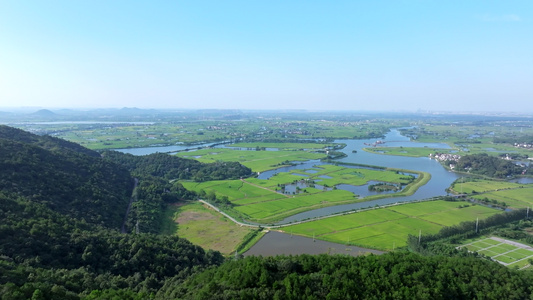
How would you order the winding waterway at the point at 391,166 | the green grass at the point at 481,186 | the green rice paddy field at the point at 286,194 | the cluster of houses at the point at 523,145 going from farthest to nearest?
the cluster of houses at the point at 523,145
the green grass at the point at 481,186
the winding waterway at the point at 391,166
the green rice paddy field at the point at 286,194

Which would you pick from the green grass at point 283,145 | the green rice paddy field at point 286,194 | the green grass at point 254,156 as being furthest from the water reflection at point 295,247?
the green grass at point 283,145

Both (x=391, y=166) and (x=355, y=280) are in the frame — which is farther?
(x=391, y=166)

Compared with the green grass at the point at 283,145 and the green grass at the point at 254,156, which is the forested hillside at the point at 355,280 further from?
the green grass at the point at 283,145

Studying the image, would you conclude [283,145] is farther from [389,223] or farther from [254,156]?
[389,223]

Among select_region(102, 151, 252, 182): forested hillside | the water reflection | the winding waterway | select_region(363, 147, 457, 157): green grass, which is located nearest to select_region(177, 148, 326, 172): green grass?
the winding waterway

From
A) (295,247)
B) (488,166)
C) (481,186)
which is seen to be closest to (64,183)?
(295,247)
